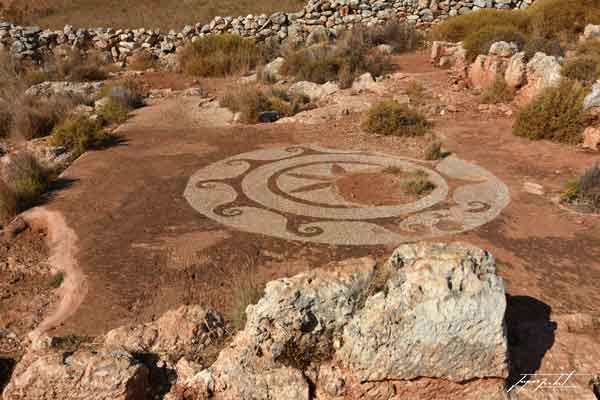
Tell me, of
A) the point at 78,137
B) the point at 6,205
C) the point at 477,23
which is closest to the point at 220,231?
the point at 6,205

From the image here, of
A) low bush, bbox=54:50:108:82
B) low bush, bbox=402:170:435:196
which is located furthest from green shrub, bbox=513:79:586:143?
low bush, bbox=54:50:108:82

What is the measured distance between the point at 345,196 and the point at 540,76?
720 cm

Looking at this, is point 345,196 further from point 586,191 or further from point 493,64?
point 493,64

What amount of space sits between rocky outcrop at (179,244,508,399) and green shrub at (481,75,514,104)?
424 inches

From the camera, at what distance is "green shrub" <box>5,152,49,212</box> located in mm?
7902

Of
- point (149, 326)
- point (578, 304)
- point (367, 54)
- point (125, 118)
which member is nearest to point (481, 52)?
point (367, 54)

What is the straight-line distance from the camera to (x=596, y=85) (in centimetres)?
1077

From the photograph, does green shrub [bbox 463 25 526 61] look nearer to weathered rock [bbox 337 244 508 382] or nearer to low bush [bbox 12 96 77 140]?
low bush [bbox 12 96 77 140]

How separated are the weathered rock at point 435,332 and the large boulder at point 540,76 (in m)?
9.97

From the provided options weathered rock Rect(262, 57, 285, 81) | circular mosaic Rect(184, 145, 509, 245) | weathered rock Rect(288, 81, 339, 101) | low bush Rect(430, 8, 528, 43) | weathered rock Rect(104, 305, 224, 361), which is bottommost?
circular mosaic Rect(184, 145, 509, 245)

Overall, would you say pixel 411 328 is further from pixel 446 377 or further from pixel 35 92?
pixel 35 92

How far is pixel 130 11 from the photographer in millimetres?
28406

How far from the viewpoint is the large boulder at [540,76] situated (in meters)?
11.7

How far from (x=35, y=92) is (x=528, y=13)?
680 inches
